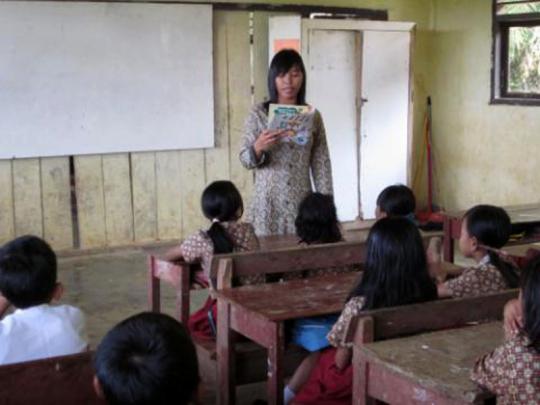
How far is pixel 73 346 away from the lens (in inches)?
86.8

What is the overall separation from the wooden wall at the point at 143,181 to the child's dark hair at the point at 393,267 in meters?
4.68

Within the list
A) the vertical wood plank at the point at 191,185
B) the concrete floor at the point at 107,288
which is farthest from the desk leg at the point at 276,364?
the vertical wood plank at the point at 191,185

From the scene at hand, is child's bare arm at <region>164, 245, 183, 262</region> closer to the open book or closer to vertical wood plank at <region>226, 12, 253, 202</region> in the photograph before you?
the open book

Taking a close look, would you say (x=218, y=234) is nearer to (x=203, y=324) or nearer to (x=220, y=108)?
(x=203, y=324)

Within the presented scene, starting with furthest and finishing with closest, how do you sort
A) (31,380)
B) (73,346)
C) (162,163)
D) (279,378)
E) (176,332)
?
(162,163)
(279,378)
(73,346)
(31,380)
(176,332)

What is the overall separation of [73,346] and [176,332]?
0.86 metres

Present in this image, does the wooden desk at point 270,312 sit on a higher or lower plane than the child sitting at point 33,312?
lower

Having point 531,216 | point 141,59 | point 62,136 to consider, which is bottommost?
point 531,216

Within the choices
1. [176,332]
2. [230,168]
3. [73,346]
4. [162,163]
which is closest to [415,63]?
[230,168]

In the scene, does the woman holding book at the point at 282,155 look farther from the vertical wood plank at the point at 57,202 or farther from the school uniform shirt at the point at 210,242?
the vertical wood plank at the point at 57,202

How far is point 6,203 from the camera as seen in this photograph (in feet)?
21.2

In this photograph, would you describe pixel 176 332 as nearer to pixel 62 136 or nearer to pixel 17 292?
pixel 17 292

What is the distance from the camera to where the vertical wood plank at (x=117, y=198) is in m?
6.84

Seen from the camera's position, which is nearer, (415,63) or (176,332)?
→ (176,332)
